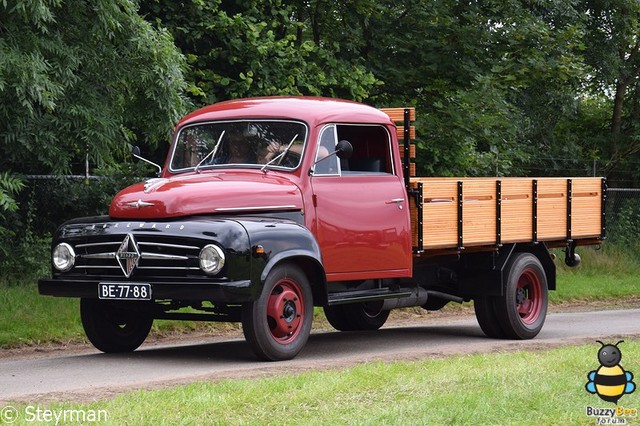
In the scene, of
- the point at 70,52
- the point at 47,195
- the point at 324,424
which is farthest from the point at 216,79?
the point at 324,424

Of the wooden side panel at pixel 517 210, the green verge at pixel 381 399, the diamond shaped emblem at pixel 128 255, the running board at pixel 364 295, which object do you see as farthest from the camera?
the wooden side panel at pixel 517 210

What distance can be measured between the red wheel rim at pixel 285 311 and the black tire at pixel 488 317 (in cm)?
344

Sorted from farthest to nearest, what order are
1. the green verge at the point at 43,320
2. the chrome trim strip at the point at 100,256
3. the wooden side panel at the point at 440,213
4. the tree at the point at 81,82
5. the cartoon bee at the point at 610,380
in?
the green verge at the point at 43,320 → the tree at the point at 81,82 → the wooden side panel at the point at 440,213 → the chrome trim strip at the point at 100,256 → the cartoon bee at the point at 610,380

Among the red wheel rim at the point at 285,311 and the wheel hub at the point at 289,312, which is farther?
the wheel hub at the point at 289,312

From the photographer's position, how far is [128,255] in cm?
1103

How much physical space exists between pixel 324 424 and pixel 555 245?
8300mm

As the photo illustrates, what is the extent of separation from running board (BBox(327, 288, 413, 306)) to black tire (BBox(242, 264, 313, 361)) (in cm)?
48

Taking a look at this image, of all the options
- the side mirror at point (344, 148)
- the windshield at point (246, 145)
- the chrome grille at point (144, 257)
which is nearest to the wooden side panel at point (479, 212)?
the side mirror at point (344, 148)

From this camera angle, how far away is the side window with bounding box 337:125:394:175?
12867 mm

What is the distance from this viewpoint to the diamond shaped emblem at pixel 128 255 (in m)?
11.0

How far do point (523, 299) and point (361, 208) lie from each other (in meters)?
3.12

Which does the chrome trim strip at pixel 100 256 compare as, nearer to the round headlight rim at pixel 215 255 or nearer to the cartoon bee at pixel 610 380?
the round headlight rim at pixel 215 255

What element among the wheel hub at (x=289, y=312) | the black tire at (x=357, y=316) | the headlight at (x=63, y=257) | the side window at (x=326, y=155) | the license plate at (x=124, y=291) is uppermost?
the side window at (x=326, y=155)

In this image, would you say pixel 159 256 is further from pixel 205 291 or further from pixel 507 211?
pixel 507 211
